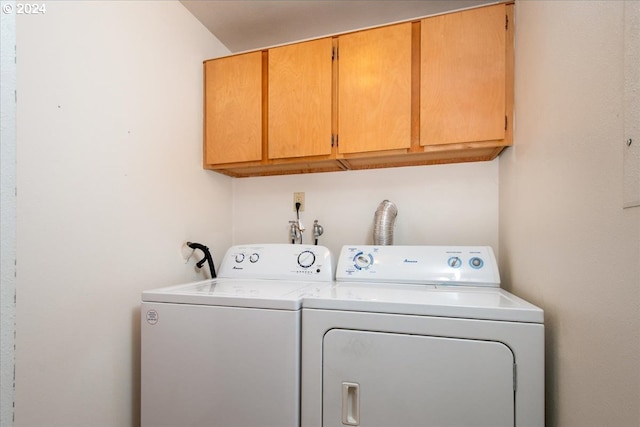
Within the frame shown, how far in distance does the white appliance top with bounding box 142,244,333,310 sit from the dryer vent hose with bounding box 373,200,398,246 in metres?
0.29

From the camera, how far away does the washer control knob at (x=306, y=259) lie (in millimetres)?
1562

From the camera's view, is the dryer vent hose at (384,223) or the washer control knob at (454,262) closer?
the washer control knob at (454,262)

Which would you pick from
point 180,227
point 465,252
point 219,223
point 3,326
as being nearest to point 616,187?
point 465,252

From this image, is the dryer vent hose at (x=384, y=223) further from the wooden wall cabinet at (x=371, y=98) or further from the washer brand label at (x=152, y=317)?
the washer brand label at (x=152, y=317)

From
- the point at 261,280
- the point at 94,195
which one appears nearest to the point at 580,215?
the point at 261,280

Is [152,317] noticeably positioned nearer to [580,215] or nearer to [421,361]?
[421,361]

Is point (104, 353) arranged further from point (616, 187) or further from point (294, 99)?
point (616, 187)

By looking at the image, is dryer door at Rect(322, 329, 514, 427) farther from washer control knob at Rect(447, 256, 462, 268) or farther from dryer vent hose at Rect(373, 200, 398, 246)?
dryer vent hose at Rect(373, 200, 398, 246)

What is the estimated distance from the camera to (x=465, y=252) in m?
1.40

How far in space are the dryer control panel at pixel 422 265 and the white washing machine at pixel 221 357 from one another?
40cm

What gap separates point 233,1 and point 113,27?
1.99 feet

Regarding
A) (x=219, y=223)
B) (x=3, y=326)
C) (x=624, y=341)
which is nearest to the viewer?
(x=3, y=326)

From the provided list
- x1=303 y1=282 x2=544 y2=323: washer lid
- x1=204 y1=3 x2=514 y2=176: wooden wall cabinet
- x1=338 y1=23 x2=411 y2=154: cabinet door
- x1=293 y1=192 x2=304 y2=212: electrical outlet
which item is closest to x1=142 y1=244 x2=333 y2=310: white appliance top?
x1=303 y1=282 x2=544 y2=323: washer lid

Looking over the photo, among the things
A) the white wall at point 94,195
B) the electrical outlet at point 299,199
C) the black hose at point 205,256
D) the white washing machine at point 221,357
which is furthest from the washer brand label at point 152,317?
the electrical outlet at point 299,199
